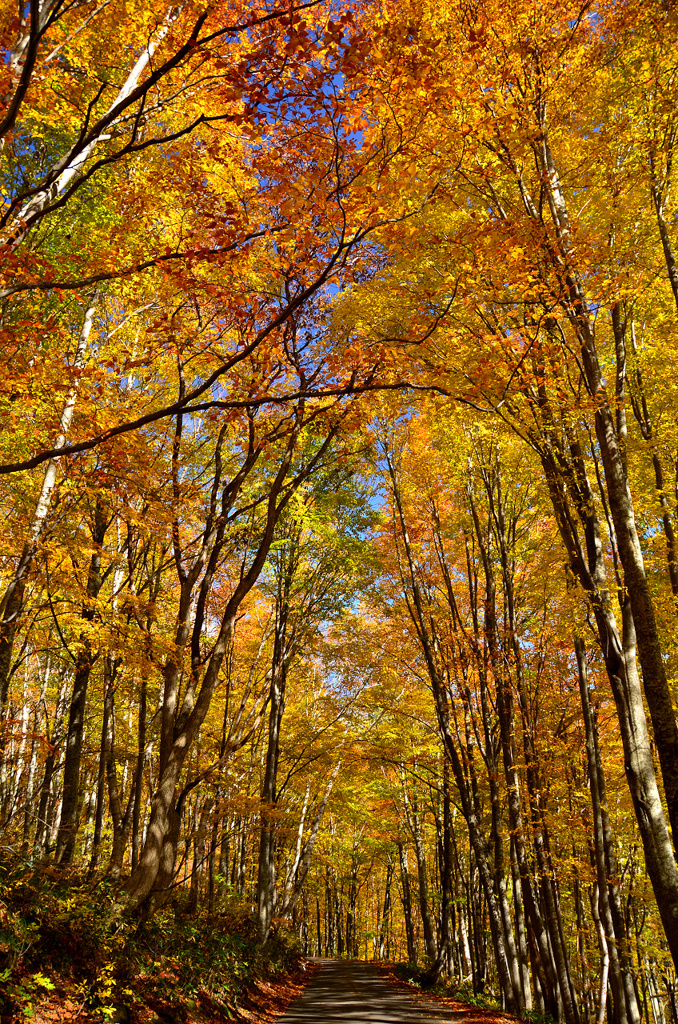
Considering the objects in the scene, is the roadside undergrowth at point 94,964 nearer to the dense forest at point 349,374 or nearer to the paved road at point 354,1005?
the dense forest at point 349,374

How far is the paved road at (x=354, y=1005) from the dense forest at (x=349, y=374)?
1491 millimetres

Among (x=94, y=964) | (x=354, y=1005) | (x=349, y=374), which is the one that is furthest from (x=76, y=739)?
(x=349, y=374)

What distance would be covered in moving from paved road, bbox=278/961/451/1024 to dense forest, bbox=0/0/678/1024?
4.89 ft

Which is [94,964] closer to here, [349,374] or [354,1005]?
[354,1005]

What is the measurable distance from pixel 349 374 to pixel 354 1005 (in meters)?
10.2

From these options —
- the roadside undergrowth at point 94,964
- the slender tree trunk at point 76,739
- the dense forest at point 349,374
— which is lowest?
the roadside undergrowth at point 94,964

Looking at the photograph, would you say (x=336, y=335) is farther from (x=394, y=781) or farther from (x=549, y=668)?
(x=394, y=781)

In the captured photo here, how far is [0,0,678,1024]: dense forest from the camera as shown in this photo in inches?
202

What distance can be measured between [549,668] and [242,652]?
8.86m

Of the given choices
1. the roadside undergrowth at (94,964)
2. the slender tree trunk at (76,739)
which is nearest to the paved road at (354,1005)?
the roadside undergrowth at (94,964)

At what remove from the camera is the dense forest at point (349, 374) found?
5.13m

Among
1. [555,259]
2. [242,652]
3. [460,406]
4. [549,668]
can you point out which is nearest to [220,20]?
[555,259]

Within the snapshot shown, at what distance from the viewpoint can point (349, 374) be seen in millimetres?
7742

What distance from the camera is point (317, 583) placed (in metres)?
14.1
